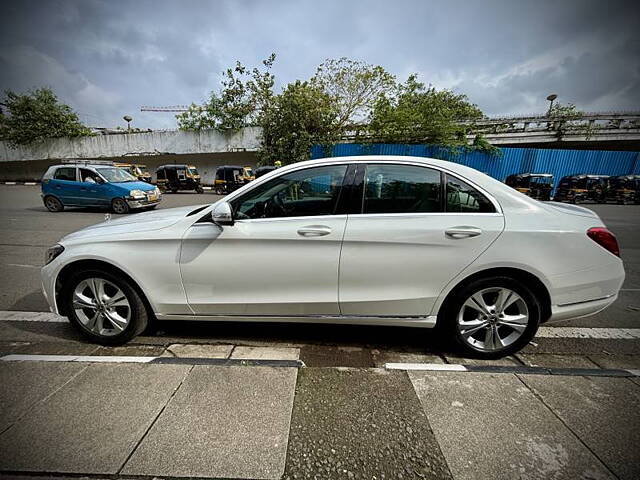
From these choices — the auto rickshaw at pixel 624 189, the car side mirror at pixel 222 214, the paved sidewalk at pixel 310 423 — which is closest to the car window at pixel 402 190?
the car side mirror at pixel 222 214

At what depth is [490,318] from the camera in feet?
7.29

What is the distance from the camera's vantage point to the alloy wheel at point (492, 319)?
7.18 ft

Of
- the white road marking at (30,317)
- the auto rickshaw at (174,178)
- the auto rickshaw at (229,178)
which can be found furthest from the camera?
the auto rickshaw at (174,178)

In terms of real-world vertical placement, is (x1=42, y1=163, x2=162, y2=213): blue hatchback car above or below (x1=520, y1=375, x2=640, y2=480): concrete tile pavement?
above

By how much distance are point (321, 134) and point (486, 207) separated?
57.5ft

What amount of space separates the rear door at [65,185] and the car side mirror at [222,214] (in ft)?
34.8

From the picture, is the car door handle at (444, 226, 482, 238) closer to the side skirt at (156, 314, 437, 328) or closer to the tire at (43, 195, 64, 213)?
the side skirt at (156, 314, 437, 328)

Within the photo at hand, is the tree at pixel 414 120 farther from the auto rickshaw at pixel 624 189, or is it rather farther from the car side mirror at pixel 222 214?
the car side mirror at pixel 222 214

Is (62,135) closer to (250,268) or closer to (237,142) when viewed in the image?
(237,142)

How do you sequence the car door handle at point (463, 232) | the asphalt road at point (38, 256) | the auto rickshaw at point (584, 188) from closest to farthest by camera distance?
the car door handle at point (463, 232) < the asphalt road at point (38, 256) < the auto rickshaw at point (584, 188)

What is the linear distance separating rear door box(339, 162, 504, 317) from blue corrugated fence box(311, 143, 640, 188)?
55.1 ft

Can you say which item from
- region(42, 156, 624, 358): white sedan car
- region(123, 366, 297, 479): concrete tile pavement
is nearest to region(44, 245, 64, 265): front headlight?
region(42, 156, 624, 358): white sedan car

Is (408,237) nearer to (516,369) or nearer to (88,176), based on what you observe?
(516,369)

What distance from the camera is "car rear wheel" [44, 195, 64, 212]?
9.86m
